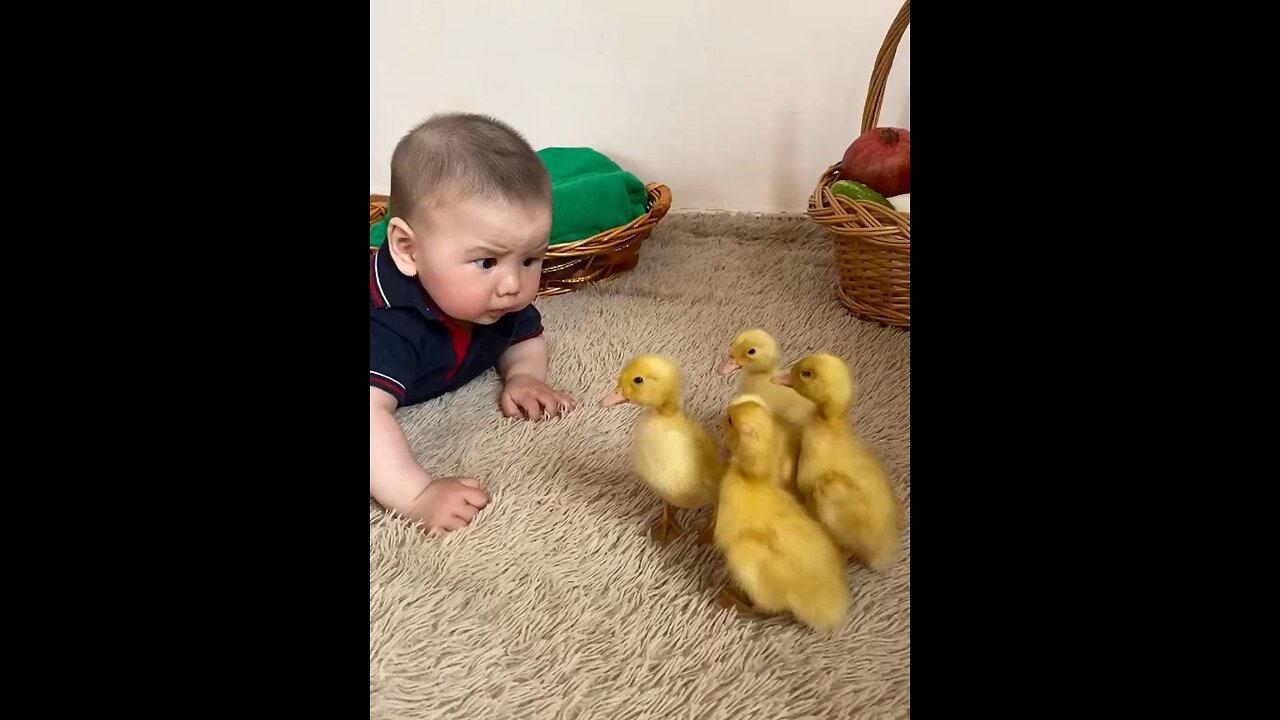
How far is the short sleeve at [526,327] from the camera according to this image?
1.29m

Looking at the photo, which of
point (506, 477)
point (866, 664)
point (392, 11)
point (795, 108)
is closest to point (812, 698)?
point (866, 664)

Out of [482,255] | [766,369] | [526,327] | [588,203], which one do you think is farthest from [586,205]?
[766,369]

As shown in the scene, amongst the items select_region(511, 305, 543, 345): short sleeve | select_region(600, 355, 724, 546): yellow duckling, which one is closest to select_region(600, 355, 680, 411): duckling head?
select_region(600, 355, 724, 546): yellow duckling

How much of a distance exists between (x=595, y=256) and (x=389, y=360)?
0.62m

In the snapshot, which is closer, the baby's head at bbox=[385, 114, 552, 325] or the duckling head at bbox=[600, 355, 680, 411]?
the duckling head at bbox=[600, 355, 680, 411]

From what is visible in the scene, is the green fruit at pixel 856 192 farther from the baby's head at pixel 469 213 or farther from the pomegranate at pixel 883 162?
the baby's head at pixel 469 213

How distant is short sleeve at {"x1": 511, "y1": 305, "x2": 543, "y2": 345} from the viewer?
1.29 metres

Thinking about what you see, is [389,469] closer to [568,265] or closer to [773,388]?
[773,388]

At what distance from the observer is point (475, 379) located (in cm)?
130

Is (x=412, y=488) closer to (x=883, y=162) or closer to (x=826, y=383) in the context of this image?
(x=826, y=383)

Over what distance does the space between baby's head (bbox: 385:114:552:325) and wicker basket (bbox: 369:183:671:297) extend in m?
0.47

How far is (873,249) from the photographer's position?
1.33m

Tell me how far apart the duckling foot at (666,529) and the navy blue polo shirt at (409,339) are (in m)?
0.39

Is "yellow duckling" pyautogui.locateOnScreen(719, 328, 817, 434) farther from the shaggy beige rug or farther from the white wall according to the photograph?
the white wall
